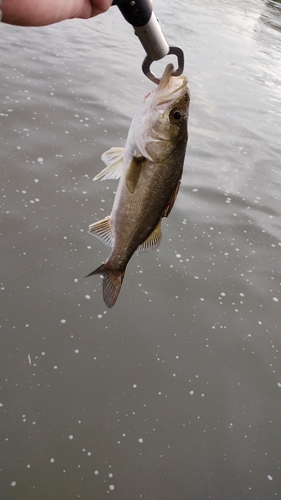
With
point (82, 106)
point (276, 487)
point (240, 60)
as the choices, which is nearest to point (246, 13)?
point (240, 60)

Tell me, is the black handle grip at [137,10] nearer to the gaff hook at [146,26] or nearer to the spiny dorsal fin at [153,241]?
the gaff hook at [146,26]

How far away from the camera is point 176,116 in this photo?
5.89ft

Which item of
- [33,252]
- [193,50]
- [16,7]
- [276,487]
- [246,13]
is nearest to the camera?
[16,7]

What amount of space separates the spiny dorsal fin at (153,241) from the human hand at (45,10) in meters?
1.06

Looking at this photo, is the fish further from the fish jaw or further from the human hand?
the human hand

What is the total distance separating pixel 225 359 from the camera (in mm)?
2904

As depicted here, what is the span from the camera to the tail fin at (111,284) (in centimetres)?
200

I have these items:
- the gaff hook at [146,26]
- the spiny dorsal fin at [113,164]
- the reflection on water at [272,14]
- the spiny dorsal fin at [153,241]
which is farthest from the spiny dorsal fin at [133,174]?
the reflection on water at [272,14]

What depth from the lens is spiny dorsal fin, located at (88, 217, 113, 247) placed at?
2.07m

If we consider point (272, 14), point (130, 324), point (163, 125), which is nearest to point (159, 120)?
point (163, 125)

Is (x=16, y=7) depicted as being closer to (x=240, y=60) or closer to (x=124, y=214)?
(x=124, y=214)

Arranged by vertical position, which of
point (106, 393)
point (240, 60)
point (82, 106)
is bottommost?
point (106, 393)

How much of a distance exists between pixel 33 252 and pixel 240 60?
8643mm

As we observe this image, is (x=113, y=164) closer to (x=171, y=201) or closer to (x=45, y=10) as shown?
(x=171, y=201)
